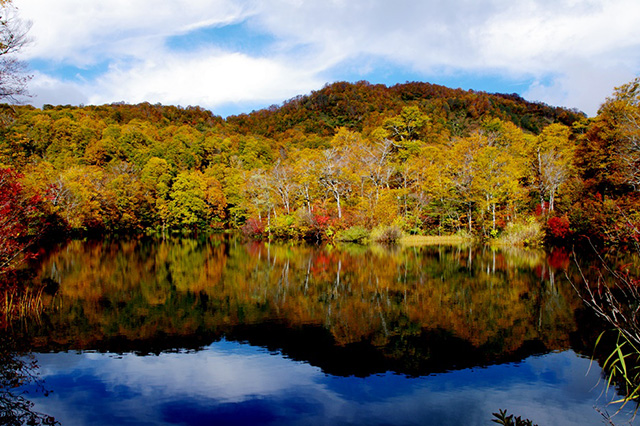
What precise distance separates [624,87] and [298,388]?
28.3 metres

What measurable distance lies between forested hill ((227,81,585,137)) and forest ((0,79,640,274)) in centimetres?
261

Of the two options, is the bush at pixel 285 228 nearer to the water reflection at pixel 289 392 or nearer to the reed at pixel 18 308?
the reed at pixel 18 308

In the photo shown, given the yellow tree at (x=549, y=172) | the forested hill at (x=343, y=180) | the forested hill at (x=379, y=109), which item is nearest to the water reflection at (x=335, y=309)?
the forested hill at (x=343, y=180)

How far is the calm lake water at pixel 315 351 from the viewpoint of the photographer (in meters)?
5.84

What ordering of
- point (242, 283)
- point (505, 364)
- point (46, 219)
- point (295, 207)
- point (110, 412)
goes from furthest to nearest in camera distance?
point (295, 207)
point (46, 219)
point (242, 283)
point (505, 364)
point (110, 412)

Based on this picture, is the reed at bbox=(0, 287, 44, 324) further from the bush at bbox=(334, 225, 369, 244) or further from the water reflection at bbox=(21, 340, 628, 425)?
the bush at bbox=(334, 225, 369, 244)

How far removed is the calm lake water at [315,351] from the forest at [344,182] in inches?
114

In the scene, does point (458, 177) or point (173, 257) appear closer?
point (173, 257)

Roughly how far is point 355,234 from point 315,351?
24293 millimetres

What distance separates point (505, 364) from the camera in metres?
7.38

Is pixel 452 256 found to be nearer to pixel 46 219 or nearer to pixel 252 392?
pixel 252 392

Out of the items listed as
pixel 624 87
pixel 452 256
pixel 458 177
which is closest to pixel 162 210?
pixel 458 177

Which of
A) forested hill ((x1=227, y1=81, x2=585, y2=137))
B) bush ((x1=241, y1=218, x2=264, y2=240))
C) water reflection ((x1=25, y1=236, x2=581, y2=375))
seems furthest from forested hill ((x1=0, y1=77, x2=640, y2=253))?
forested hill ((x1=227, y1=81, x2=585, y2=137))

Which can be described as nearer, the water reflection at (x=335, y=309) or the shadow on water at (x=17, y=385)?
the shadow on water at (x=17, y=385)
